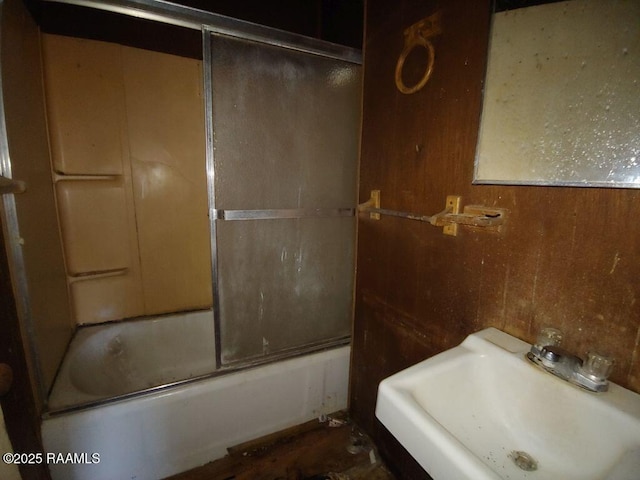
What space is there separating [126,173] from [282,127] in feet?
3.77

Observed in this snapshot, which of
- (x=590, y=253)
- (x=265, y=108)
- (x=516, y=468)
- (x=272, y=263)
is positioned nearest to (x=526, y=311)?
(x=590, y=253)

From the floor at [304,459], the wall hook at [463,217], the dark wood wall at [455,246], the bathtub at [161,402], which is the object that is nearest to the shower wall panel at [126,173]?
the bathtub at [161,402]

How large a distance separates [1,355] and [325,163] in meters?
1.38

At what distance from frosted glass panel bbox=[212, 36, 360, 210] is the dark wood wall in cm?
12

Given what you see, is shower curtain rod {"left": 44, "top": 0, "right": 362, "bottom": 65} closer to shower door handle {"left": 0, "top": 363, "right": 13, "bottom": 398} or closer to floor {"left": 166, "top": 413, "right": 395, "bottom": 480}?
shower door handle {"left": 0, "top": 363, "right": 13, "bottom": 398}

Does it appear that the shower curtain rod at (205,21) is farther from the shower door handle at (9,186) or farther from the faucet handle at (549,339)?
the faucet handle at (549,339)

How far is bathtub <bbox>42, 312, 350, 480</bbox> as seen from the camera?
45.3 inches

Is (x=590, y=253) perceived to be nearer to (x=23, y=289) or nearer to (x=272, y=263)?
(x=272, y=263)

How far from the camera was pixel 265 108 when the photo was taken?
1272 millimetres

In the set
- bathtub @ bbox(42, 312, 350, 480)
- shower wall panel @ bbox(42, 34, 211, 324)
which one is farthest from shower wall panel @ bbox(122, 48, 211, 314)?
bathtub @ bbox(42, 312, 350, 480)

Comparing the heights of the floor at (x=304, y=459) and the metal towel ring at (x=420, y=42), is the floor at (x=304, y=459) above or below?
below

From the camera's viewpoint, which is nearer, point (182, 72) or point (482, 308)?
point (482, 308)

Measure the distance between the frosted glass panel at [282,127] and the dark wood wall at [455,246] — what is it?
0.41 feet

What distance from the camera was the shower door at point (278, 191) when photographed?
1218mm
